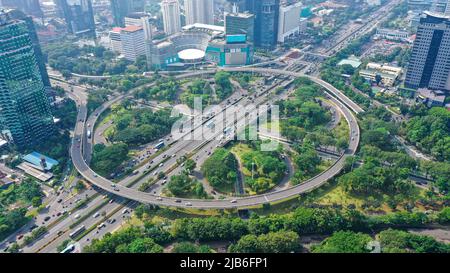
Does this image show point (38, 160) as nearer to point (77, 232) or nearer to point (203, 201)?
point (77, 232)

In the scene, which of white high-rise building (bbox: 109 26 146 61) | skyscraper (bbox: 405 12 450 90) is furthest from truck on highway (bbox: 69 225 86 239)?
skyscraper (bbox: 405 12 450 90)

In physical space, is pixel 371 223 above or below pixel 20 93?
below

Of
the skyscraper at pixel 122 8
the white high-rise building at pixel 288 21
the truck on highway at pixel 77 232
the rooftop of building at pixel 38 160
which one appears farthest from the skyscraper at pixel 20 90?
the white high-rise building at pixel 288 21

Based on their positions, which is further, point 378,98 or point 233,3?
point 233,3

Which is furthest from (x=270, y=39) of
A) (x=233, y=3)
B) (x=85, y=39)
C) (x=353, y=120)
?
(x=85, y=39)

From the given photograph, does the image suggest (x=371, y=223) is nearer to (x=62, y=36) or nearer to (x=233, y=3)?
Result: (x=233, y=3)

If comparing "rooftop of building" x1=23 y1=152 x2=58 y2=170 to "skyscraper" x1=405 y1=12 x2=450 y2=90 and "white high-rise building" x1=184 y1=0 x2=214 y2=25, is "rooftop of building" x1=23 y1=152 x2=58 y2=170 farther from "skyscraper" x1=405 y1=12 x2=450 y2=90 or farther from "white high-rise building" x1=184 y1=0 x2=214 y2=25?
"white high-rise building" x1=184 y1=0 x2=214 y2=25
